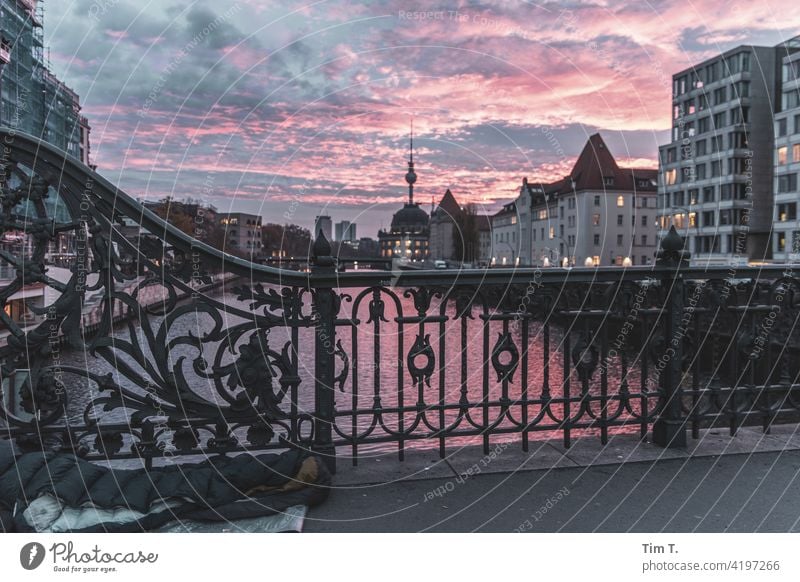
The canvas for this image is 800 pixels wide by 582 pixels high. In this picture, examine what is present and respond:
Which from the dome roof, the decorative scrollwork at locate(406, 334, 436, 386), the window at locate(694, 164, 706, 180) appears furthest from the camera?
the dome roof

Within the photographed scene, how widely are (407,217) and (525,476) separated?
113 m

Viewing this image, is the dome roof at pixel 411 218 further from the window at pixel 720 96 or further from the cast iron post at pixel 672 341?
the cast iron post at pixel 672 341

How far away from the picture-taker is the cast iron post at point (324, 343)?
15.2ft

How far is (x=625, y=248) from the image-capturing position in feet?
325

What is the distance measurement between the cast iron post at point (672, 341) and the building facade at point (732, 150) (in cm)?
6699

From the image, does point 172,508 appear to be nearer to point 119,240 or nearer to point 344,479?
point 344,479

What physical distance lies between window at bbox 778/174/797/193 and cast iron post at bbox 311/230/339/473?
69.7 metres

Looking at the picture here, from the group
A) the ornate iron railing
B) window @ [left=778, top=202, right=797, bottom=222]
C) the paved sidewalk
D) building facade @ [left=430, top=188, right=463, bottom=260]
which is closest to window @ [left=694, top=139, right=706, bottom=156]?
window @ [left=778, top=202, right=797, bottom=222]

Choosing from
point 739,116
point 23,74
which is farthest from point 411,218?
point 23,74

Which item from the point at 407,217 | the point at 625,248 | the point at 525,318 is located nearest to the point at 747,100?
the point at 625,248

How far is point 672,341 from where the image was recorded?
17.9 ft

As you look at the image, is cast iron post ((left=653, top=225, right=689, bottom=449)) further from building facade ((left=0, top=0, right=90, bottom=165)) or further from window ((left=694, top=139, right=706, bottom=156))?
window ((left=694, top=139, right=706, bottom=156))

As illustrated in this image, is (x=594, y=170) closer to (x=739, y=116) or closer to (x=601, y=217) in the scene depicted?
(x=601, y=217)

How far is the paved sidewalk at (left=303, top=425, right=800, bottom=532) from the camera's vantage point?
155 inches
